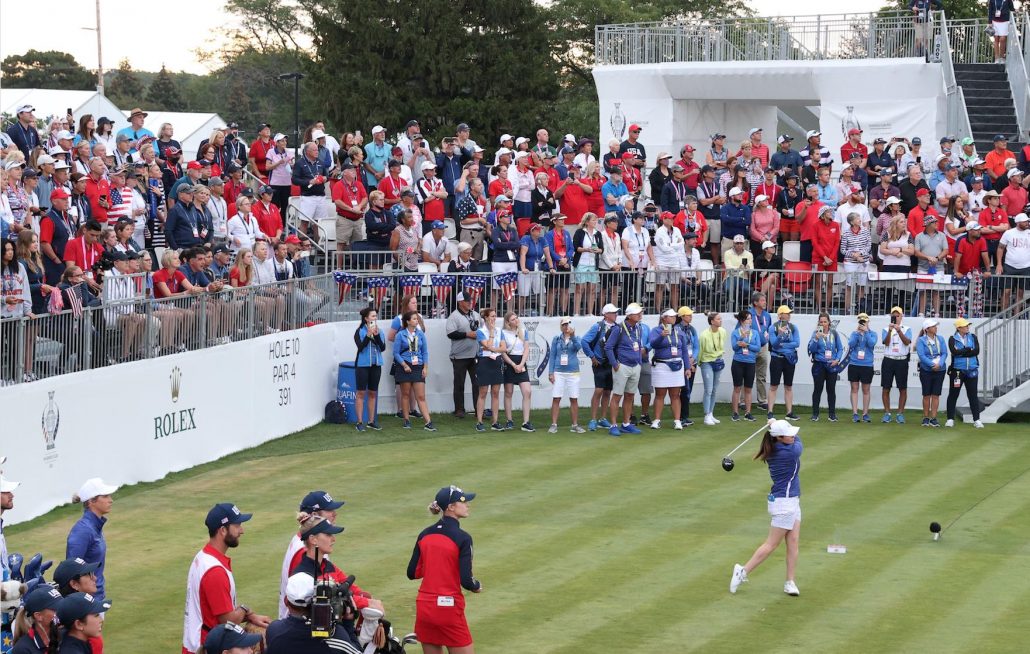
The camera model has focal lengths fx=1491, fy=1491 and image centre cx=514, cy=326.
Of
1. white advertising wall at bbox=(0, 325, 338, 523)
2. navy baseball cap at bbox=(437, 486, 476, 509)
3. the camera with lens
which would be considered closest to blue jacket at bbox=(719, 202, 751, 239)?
white advertising wall at bbox=(0, 325, 338, 523)

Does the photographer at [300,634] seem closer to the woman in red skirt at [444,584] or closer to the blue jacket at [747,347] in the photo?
the woman in red skirt at [444,584]

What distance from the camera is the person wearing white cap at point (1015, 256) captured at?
2727 centimetres

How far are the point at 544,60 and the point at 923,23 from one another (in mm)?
27644

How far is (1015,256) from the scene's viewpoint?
2744cm

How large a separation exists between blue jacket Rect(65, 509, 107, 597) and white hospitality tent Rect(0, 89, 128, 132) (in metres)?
43.6

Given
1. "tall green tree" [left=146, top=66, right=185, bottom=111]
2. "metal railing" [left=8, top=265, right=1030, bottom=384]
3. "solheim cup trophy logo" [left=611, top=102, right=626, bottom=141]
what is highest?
"tall green tree" [left=146, top=66, right=185, bottom=111]

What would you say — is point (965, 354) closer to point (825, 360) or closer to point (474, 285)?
point (825, 360)

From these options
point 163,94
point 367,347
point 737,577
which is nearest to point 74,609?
point 737,577

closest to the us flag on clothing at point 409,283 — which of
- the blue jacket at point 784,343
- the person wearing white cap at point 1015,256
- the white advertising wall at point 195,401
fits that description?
the white advertising wall at point 195,401

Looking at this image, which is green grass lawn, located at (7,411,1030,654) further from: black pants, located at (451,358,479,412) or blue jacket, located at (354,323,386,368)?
blue jacket, located at (354,323,386,368)

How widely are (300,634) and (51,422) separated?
1034 cm

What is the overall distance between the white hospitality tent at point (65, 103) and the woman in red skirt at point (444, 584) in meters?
44.3

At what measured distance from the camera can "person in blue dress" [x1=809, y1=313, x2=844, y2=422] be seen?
2658cm

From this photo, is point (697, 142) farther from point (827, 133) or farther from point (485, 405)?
point (485, 405)
